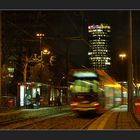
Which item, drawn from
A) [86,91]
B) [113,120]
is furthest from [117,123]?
[86,91]

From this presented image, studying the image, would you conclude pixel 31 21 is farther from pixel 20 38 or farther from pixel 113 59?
pixel 113 59

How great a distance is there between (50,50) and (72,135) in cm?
3582

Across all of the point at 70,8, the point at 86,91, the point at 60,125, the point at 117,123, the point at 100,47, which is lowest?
the point at 60,125

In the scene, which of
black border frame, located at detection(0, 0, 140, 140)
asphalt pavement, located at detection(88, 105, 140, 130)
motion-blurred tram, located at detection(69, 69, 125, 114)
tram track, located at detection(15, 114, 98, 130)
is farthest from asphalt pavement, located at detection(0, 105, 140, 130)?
black border frame, located at detection(0, 0, 140, 140)

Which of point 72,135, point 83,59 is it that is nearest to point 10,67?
point 83,59

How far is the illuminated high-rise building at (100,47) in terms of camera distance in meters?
46.2

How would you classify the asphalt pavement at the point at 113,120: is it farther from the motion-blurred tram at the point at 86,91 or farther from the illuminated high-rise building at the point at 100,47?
the illuminated high-rise building at the point at 100,47

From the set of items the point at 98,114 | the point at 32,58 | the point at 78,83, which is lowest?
the point at 98,114

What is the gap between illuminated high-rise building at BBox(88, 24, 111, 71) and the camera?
46156mm

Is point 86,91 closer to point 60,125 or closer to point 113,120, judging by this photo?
point 113,120

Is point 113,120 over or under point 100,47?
under

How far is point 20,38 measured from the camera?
108 feet

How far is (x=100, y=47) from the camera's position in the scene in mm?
51375

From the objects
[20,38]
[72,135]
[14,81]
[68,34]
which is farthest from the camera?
[14,81]
